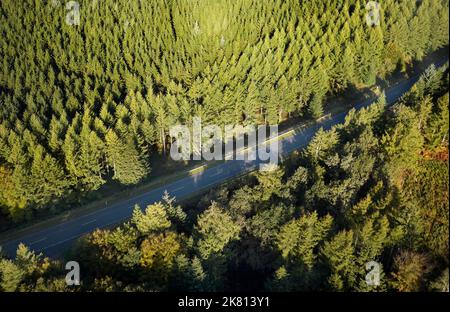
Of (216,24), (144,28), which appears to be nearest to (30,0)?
(144,28)

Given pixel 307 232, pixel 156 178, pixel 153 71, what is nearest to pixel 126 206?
pixel 156 178

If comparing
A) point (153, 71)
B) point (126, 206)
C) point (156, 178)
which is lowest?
point (126, 206)

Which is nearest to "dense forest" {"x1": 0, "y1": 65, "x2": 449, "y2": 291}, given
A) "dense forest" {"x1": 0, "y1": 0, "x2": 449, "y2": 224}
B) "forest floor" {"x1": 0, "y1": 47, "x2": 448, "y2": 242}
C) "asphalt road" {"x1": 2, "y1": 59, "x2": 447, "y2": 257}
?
"dense forest" {"x1": 0, "y1": 0, "x2": 449, "y2": 224}

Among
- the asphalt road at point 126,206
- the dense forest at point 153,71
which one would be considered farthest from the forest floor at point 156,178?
the dense forest at point 153,71

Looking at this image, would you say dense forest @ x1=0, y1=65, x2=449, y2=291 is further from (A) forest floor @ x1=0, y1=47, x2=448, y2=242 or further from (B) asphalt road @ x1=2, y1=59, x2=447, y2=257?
(A) forest floor @ x1=0, y1=47, x2=448, y2=242

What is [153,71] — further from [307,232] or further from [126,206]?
[307,232]

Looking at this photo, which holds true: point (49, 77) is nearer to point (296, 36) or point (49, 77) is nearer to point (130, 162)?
point (130, 162)

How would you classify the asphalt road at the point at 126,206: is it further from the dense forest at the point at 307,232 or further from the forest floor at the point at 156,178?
the dense forest at the point at 307,232
